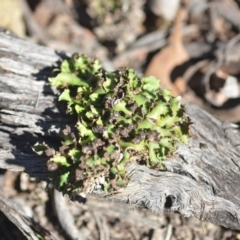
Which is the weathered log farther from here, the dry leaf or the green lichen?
the dry leaf

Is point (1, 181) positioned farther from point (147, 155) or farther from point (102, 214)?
point (147, 155)

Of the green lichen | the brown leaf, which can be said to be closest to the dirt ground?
the brown leaf

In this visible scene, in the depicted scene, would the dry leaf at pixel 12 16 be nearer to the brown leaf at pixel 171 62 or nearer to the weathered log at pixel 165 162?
the brown leaf at pixel 171 62

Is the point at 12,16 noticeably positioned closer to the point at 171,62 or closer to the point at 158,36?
the point at 158,36

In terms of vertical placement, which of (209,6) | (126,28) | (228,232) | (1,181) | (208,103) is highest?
(209,6)

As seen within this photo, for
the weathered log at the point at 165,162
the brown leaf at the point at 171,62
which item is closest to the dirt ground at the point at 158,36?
the brown leaf at the point at 171,62

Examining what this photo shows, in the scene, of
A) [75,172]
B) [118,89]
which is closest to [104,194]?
[75,172]
